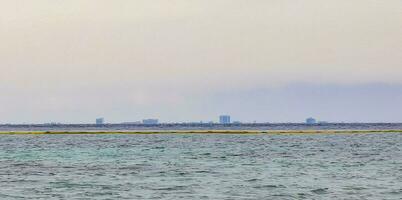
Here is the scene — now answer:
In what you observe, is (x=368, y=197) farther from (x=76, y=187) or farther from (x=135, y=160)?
(x=135, y=160)

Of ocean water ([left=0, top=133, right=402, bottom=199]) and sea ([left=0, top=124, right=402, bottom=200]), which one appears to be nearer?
sea ([left=0, top=124, right=402, bottom=200])

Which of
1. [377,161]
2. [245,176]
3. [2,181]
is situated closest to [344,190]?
[245,176]

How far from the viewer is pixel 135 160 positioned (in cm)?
Result: 6781

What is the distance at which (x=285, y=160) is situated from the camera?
220ft

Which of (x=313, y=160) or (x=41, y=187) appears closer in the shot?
(x=41, y=187)

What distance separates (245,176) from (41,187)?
14324 millimetres

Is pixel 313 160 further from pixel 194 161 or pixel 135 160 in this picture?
pixel 135 160

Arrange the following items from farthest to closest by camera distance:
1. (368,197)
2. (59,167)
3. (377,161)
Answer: (377,161) → (59,167) → (368,197)

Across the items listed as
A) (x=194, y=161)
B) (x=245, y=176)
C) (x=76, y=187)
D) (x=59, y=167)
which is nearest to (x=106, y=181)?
(x=76, y=187)

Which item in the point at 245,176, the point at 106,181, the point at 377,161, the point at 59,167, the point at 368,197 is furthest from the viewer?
the point at 377,161

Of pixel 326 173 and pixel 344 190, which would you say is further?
pixel 326 173

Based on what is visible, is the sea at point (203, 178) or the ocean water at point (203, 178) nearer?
the sea at point (203, 178)

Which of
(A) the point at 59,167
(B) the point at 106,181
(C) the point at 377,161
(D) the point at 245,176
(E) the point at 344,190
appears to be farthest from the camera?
(C) the point at 377,161

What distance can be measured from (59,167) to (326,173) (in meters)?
21.7
